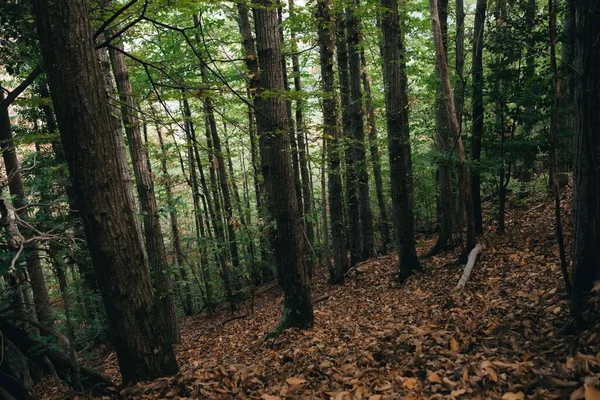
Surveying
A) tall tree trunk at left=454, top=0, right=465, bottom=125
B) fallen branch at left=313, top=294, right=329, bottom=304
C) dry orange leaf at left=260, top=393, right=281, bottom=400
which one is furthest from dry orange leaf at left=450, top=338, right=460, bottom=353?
fallen branch at left=313, top=294, right=329, bottom=304

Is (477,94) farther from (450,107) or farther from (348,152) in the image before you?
(348,152)

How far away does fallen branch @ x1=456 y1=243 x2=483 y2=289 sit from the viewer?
705cm

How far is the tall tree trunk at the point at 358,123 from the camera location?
Result: 10305mm

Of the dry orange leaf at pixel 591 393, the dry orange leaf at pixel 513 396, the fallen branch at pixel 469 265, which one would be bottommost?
the fallen branch at pixel 469 265

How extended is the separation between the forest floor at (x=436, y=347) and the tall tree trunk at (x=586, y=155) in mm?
546

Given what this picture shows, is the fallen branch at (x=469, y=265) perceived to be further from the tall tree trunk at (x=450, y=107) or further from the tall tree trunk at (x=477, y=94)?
the tall tree trunk at (x=477, y=94)

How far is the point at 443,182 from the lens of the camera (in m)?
10.1

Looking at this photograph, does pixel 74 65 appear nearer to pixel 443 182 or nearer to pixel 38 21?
pixel 38 21

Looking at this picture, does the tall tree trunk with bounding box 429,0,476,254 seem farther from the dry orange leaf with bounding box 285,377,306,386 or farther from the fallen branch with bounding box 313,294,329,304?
the dry orange leaf with bounding box 285,377,306,386

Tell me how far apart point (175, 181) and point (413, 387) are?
1075 centimetres

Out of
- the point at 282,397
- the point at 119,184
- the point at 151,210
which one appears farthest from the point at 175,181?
the point at 282,397

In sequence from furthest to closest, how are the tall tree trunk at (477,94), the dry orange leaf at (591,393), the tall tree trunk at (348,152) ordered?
the tall tree trunk at (348,152), the tall tree trunk at (477,94), the dry orange leaf at (591,393)

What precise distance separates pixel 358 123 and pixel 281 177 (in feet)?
18.1

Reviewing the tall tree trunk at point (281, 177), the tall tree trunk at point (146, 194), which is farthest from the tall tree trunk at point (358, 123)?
the tall tree trunk at point (146, 194)
